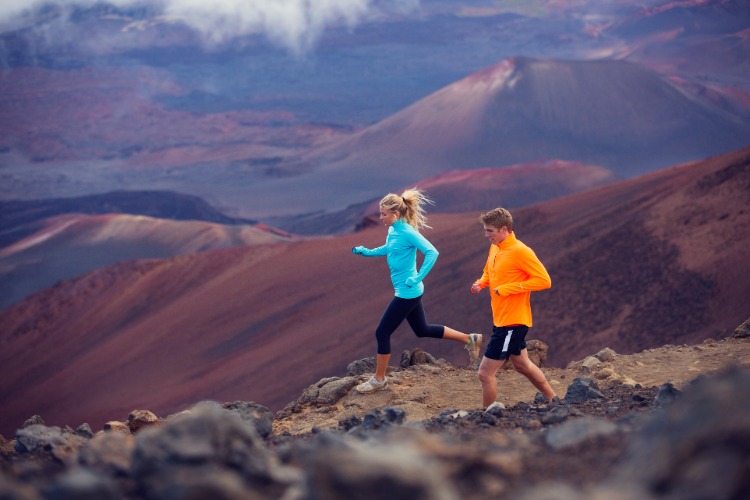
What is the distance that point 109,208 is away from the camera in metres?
57.5

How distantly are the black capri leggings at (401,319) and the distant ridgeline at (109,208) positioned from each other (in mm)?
47460

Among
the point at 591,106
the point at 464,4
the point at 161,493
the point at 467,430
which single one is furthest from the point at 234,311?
the point at 464,4

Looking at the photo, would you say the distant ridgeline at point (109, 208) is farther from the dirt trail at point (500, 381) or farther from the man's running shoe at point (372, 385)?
the man's running shoe at point (372, 385)

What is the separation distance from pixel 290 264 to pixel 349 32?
8428 cm

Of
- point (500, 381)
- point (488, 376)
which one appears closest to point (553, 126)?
point (500, 381)

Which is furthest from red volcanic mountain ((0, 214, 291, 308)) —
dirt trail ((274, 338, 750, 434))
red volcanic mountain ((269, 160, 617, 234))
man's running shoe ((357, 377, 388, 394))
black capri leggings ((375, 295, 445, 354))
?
black capri leggings ((375, 295, 445, 354))

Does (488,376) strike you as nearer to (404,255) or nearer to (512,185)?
(404,255)

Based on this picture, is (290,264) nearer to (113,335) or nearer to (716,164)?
(113,335)

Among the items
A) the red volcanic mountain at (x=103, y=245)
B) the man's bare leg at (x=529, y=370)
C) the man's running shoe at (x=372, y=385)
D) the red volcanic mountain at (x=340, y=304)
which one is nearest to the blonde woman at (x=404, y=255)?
the man's running shoe at (x=372, y=385)

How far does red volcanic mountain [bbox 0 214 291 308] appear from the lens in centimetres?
3494

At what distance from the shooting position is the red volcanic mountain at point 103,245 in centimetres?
3494

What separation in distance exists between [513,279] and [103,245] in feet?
116

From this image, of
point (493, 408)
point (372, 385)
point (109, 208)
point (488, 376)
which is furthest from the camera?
point (109, 208)

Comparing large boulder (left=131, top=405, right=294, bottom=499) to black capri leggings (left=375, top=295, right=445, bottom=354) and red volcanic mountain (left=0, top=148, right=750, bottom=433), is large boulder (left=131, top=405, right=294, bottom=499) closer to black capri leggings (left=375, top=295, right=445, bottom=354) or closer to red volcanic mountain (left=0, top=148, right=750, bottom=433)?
black capri leggings (left=375, top=295, right=445, bottom=354)
